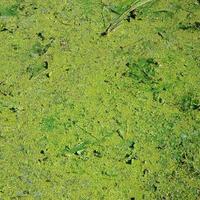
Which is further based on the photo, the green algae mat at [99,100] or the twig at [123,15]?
the twig at [123,15]

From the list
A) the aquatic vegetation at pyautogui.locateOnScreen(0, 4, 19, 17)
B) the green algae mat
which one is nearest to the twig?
the green algae mat

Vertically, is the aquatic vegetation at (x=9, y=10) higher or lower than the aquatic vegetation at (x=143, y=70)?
higher

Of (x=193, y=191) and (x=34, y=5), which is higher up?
(x=34, y=5)

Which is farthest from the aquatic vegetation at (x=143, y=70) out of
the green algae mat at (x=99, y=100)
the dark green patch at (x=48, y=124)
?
the dark green patch at (x=48, y=124)

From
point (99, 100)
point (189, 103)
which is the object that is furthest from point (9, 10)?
point (189, 103)

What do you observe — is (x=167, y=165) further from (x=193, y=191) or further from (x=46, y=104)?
(x=46, y=104)

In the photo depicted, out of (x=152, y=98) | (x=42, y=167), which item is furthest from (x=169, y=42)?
(x=42, y=167)

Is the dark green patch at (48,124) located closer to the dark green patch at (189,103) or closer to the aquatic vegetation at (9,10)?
the dark green patch at (189,103)

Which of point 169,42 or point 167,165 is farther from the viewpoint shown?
point 169,42

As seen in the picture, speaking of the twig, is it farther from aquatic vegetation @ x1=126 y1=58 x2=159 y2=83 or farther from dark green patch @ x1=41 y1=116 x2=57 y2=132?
dark green patch @ x1=41 y1=116 x2=57 y2=132
